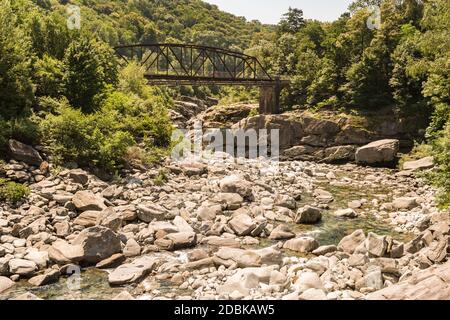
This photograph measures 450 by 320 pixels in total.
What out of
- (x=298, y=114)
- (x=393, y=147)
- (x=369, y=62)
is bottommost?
(x=393, y=147)

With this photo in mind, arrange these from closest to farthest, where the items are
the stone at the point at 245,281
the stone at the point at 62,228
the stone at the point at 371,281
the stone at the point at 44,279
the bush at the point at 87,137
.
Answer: the stone at the point at 245,281
the stone at the point at 371,281
the stone at the point at 44,279
the stone at the point at 62,228
the bush at the point at 87,137

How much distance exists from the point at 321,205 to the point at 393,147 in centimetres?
1750

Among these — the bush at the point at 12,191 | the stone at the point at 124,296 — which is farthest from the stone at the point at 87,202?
the stone at the point at 124,296

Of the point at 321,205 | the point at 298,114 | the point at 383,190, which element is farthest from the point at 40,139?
the point at 298,114

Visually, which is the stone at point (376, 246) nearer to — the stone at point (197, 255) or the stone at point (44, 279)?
the stone at point (197, 255)

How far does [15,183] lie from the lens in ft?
63.5

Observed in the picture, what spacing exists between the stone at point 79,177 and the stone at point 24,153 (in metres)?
1.96

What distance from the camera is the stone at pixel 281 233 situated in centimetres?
1909

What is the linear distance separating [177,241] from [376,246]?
840cm

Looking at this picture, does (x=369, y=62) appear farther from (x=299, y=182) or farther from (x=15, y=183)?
(x=15, y=183)

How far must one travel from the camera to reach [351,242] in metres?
17.8

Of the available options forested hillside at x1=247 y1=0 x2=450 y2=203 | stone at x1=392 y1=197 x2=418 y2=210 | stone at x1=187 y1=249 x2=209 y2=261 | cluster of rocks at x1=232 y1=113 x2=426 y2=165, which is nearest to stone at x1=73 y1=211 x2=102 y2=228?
stone at x1=187 y1=249 x2=209 y2=261

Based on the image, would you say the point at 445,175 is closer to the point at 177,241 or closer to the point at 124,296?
the point at 177,241

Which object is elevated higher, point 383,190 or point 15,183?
point 15,183
